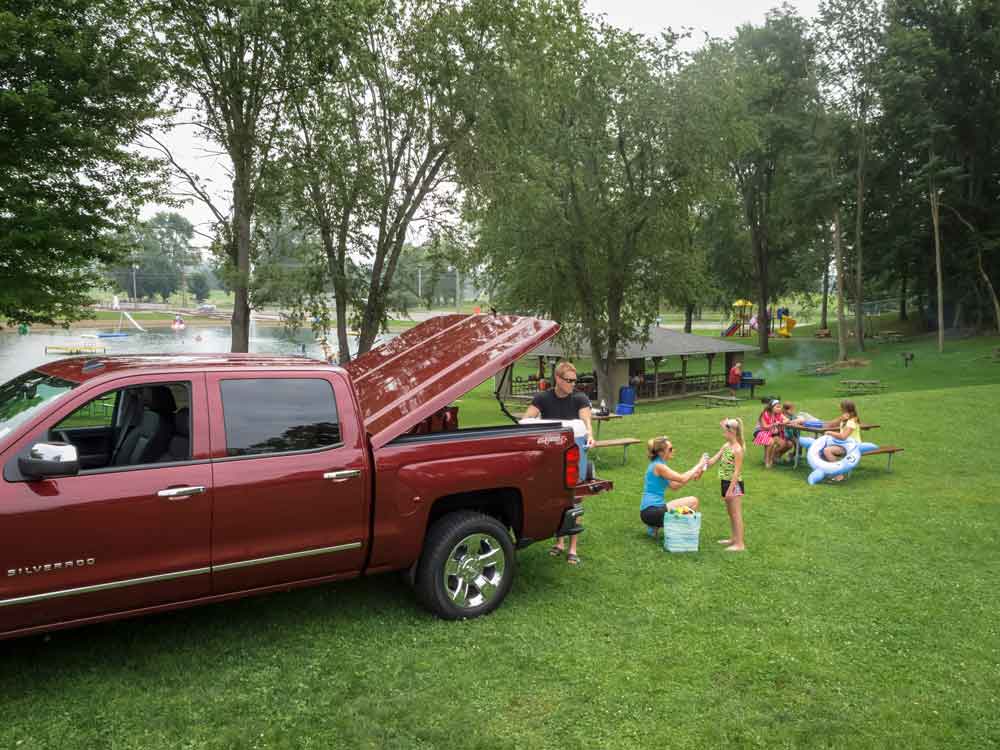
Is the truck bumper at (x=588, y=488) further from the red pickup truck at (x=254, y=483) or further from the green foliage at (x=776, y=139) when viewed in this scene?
the green foliage at (x=776, y=139)

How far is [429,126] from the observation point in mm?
16250

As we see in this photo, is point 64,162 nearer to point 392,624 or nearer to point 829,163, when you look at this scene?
point 392,624

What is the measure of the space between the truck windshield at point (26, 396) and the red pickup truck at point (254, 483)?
2 cm

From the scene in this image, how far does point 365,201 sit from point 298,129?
6.48 feet

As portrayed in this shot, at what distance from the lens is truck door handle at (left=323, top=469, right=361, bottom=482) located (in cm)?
475

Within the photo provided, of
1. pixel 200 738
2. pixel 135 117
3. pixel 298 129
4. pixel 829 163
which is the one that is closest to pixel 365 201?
pixel 298 129

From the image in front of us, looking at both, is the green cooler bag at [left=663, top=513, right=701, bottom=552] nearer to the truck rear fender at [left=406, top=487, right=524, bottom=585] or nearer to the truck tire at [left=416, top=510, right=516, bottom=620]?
the truck rear fender at [left=406, top=487, right=524, bottom=585]

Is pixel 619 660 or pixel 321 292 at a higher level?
pixel 321 292

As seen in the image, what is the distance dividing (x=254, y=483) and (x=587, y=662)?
8.00 ft

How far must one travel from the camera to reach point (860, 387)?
30625mm

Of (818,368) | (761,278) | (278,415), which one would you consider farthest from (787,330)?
(278,415)

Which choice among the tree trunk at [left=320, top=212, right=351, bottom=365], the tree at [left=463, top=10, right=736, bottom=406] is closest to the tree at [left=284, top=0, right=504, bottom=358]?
the tree trunk at [left=320, top=212, right=351, bottom=365]

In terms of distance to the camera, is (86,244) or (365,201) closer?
(86,244)

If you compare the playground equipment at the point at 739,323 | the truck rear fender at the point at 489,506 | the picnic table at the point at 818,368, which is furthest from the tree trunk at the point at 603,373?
the playground equipment at the point at 739,323
